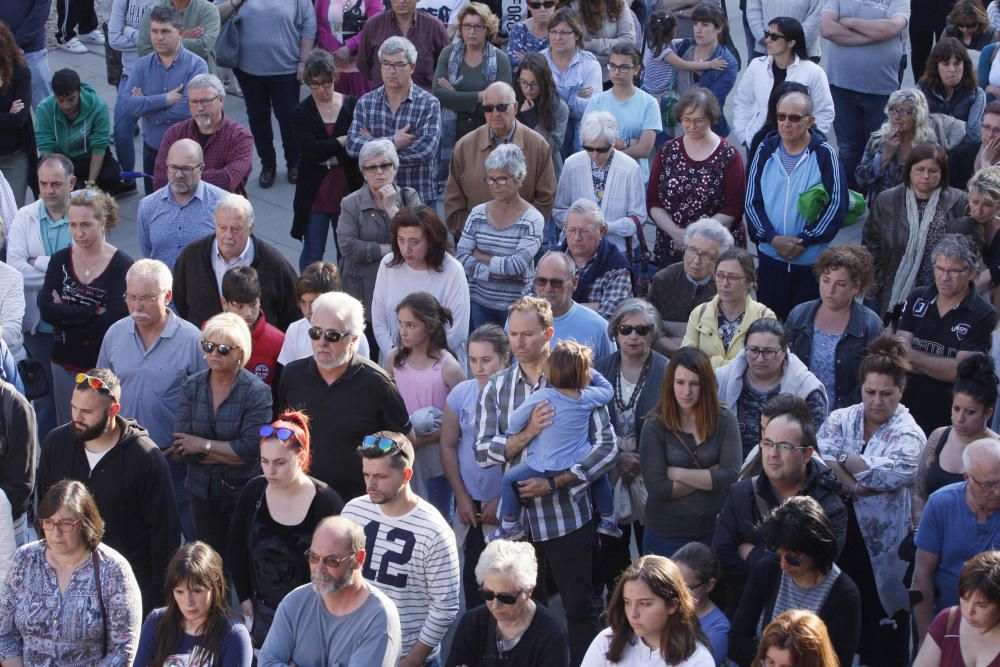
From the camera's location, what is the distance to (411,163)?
9.83m

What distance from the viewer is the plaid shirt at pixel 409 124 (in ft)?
32.1

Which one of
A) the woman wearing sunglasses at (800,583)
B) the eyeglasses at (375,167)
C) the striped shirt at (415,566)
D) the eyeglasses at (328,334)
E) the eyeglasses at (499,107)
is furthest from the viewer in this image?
the eyeglasses at (499,107)

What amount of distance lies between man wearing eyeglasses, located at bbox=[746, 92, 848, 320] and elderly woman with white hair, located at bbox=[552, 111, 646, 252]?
0.69 meters

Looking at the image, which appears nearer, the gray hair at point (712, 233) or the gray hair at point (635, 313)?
the gray hair at point (635, 313)

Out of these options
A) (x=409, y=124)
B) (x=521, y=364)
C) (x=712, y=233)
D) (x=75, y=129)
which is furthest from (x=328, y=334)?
(x=75, y=129)

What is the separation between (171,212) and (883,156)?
4406 millimetres

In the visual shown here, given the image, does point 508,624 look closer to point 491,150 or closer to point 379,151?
point 379,151

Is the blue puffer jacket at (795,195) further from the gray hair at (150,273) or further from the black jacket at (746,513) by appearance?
the gray hair at (150,273)

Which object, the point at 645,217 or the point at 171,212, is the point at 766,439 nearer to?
the point at 645,217

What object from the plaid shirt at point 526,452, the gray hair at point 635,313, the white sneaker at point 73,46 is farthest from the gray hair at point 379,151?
the white sneaker at point 73,46

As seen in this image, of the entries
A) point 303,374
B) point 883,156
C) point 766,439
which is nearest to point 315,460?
point 303,374

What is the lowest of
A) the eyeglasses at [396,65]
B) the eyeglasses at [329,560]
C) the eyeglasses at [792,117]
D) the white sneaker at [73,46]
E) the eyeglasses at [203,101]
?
the white sneaker at [73,46]

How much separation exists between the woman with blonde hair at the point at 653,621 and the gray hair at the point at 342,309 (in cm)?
200

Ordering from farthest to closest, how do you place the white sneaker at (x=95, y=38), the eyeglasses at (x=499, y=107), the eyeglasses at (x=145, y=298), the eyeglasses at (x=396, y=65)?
1. the white sneaker at (x=95, y=38)
2. the eyeglasses at (x=396, y=65)
3. the eyeglasses at (x=499, y=107)
4. the eyeglasses at (x=145, y=298)
